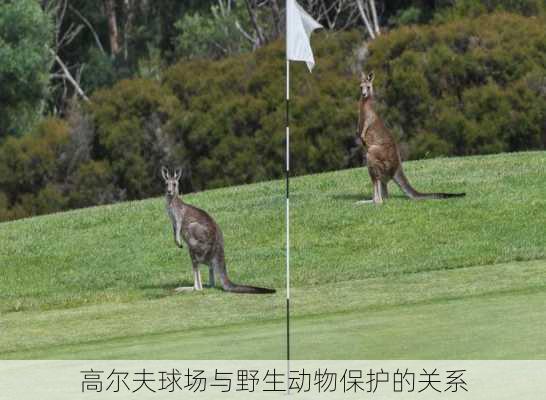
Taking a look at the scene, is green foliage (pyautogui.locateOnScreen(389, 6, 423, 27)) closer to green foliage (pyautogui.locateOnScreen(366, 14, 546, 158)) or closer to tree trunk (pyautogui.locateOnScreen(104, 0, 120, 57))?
green foliage (pyautogui.locateOnScreen(366, 14, 546, 158))

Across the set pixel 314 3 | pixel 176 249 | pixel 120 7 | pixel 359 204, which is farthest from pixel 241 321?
pixel 120 7

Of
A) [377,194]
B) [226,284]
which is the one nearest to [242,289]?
[226,284]

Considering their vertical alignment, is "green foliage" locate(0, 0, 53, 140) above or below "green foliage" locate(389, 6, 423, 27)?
below

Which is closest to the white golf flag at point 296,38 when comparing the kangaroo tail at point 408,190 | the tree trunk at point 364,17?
the kangaroo tail at point 408,190

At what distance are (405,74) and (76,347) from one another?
21458mm

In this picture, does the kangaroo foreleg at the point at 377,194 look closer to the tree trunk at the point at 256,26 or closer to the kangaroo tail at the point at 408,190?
the kangaroo tail at the point at 408,190

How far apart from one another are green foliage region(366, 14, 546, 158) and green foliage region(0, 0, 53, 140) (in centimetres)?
1264

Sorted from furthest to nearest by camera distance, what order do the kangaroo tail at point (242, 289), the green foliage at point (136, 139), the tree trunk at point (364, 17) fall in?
1. the tree trunk at point (364, 17)
2. the green foliage at point (136, 139)
3. the kangaroo tail at point (242, 289)

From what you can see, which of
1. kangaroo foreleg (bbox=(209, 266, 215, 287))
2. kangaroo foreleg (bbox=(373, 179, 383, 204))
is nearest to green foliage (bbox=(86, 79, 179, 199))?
kangaroo foreleg (bbox=(373, 179, 383, 204))

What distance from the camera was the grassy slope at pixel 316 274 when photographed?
10938 millimetres

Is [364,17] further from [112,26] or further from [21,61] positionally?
[112,26]

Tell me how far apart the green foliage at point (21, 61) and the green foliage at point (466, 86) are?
12637 millimetres

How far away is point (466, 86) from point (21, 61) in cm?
1474

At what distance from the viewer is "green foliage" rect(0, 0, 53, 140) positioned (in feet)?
138
